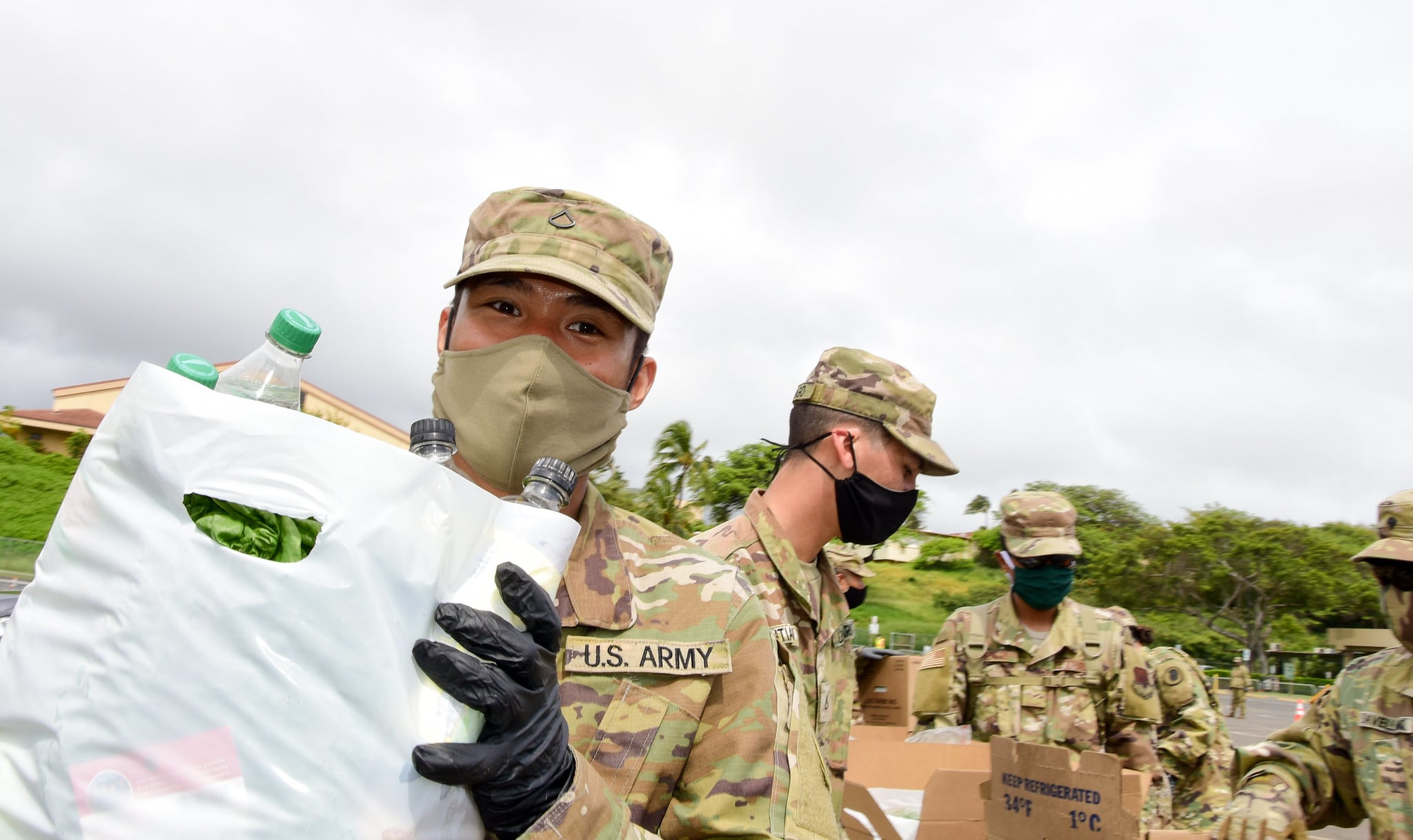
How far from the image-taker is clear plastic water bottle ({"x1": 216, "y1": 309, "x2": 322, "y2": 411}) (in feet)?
3.75

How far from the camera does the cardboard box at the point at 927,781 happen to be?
333 centimetres

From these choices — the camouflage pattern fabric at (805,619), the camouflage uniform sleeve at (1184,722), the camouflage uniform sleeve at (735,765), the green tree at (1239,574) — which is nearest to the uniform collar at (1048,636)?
the camouflage uniform sleeve at (1184,722)

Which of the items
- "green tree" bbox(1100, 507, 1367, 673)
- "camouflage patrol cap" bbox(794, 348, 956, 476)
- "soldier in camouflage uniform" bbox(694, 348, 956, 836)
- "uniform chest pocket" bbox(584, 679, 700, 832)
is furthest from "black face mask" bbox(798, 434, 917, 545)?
"green tree" bbox(1100, 507, 1367, 673)

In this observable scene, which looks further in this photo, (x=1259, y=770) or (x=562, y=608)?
(x=1259, y=770)

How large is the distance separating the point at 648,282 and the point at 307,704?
1.14m

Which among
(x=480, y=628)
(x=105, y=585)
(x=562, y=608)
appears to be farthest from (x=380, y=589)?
(x=562, y=608)

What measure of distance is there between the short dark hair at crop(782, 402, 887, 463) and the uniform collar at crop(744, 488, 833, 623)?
0.99ft

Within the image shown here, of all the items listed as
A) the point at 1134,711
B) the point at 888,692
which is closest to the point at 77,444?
the point at 888,692

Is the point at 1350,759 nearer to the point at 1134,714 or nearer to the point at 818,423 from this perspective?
the point at 1134,714

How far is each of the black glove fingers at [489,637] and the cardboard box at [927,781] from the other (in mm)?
2574

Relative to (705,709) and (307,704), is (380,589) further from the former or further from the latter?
(705,709)

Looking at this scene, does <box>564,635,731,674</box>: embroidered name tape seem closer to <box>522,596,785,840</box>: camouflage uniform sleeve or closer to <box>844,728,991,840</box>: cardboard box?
<box>522,596,785,840</box>: camouflage uniform sleeve

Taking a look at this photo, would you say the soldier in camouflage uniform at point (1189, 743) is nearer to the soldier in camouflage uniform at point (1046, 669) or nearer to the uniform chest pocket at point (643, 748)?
the soldier in camouflage uniform at point (1046, 669)

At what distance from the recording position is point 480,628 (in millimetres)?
1002
